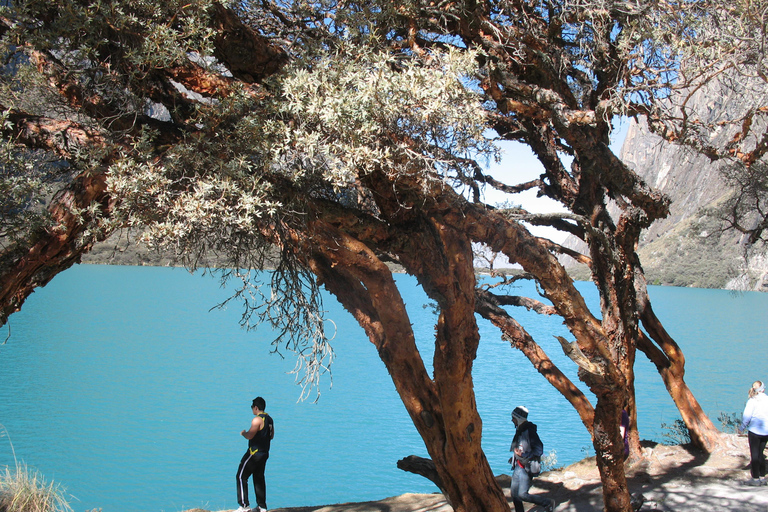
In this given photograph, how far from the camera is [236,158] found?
374 cm

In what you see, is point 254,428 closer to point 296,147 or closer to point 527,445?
point 527,445

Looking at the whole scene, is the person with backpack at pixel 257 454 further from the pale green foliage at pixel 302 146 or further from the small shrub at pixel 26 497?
the pale green foliage at pixel 302 146

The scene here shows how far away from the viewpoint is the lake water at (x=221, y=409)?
538 inches

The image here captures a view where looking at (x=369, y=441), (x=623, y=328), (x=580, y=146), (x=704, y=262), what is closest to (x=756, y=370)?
(x=369, y=441)

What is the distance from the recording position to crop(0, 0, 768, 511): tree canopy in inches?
141

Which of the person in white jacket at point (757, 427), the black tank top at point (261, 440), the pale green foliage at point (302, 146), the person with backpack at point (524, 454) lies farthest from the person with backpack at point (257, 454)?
the person in white jacket at point (757, 427)

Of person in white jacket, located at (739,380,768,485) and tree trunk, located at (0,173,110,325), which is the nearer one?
tree trunk, located at (0,173,110,325)

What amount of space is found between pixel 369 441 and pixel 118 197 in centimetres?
1458

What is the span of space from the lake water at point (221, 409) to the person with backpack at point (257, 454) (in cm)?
332

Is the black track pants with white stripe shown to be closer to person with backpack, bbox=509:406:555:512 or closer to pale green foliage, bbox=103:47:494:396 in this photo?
person with backpack, bbox=509:406:555:512

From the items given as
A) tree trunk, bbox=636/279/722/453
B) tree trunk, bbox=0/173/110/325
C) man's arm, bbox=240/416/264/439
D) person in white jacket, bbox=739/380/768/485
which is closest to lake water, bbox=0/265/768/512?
tree trunk, bbox=636/279/722/453

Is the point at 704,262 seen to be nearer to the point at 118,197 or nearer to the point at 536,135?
the point at 536,135

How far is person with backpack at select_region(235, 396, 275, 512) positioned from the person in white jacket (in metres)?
5.95

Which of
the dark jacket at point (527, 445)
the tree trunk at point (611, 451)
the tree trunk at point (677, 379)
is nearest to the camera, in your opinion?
the tree trunk at point (611, 451)
